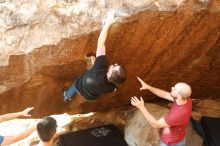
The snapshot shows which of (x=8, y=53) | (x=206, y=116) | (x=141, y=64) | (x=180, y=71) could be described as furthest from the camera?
(x=206, y=116)

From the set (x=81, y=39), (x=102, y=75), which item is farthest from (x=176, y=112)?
(x=81, y=39)

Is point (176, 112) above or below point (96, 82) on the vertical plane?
below

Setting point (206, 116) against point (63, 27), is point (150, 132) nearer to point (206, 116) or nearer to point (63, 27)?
point (206, 116)

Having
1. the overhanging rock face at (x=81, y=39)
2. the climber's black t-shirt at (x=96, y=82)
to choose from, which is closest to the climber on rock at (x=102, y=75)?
the climber's black t-shirt at (x=96, y=82)

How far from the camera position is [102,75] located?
12.9 feet

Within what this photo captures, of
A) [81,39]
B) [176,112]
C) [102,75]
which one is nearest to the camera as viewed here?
[176,112]

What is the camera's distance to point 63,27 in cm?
410

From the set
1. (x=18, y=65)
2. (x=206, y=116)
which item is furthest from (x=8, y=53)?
(x=206, y=116)

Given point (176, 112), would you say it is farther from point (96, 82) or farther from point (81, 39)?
point (81, 39)

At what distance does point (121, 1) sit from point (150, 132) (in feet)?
5.58

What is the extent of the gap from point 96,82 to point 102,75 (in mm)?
95

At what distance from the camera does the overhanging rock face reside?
4086mm

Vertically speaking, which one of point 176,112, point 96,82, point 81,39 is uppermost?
point 81,39

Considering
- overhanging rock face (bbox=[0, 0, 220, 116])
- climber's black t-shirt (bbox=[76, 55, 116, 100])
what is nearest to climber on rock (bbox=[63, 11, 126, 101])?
climber's black t-shirt (bbox=[76, 55, 116, 100])
